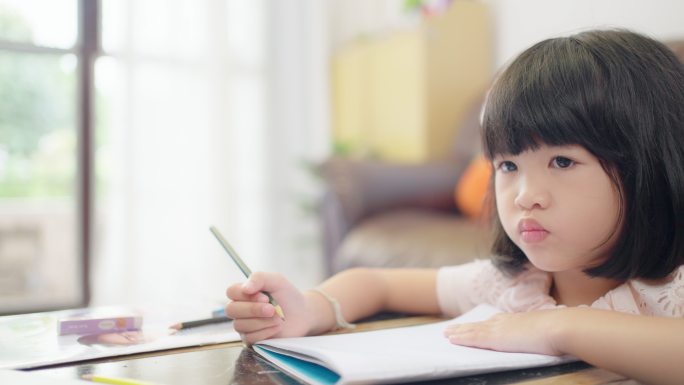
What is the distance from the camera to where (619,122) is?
0.66 meters

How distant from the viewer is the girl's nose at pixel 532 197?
2.15 ft

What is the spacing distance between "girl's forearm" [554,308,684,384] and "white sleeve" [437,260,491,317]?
11.1 inches

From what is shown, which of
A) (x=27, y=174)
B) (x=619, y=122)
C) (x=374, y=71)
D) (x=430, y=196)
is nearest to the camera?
(x=619, y=122)

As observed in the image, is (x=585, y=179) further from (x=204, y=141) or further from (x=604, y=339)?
(x=204, y=141)

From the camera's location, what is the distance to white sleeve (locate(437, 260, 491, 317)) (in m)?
0.87

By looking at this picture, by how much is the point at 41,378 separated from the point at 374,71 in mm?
2675

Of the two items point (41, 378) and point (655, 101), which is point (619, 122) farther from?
point (41, 378)

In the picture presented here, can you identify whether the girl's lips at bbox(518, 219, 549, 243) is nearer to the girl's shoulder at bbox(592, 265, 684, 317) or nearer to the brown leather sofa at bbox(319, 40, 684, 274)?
the girl's shoulder at bbox(592, 265, 684, 317)

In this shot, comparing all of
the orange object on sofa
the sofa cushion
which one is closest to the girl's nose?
the sofa cushion

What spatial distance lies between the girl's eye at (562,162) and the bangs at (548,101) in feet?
0.06

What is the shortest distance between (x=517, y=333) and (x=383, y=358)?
5.9 inches

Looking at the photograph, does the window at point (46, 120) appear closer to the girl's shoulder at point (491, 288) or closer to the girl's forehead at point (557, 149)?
the girl's shoulder at point (491, 288)

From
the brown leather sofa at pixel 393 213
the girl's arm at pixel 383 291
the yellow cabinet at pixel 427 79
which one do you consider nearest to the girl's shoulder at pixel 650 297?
the girl's arm at pixel 383 291

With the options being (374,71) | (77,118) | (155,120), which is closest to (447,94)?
(374,71)
